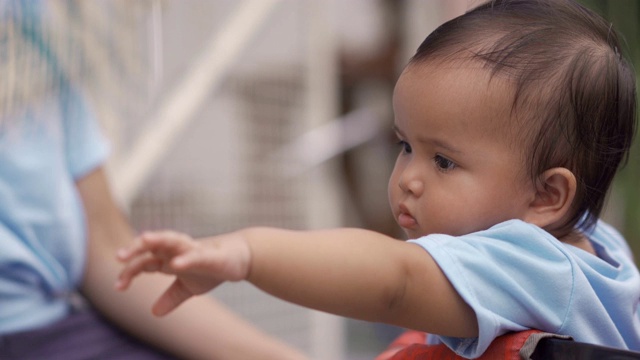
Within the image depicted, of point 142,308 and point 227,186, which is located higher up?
point 142,308

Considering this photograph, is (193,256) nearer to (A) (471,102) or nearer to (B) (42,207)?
(A) (471,102)

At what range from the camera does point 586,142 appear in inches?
29.2

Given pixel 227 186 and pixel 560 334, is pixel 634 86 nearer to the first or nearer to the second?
pixel 560 334

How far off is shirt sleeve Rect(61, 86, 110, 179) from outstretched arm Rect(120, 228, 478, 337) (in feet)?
1.98

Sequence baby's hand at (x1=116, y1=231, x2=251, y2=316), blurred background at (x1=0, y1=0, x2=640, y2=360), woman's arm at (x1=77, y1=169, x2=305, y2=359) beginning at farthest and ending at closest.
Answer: blurred background at (x1=0, y1=0, x2=640, y2=360) → woman's arm at (x1=77, y1=169, x2=305, y2=359) → baby's hand at (x1=116, y1=231, x2=251, y2=316)

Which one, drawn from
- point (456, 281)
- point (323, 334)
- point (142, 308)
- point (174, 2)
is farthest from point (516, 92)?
point (323, 334)

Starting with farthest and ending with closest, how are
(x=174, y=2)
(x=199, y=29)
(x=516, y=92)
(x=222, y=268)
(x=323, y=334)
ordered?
(x=323, y=334), (x=199, y=29), (x=174, y=2), (x=516, y=92), (x=222, y=268)

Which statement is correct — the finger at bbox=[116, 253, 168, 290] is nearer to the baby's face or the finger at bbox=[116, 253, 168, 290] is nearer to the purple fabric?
the baby's face

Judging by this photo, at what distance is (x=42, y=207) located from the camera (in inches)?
45.7

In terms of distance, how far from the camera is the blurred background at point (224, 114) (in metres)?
1.40

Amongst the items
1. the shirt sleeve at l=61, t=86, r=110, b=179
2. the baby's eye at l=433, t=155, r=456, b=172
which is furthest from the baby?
the shirt sleeve at l=61, t=86, r=110, b=179

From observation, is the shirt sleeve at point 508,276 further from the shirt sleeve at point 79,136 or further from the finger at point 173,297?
the shirt sleeve at point 79,136

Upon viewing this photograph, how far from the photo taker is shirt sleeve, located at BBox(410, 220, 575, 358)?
67cm

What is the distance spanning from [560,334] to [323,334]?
1.75 m
